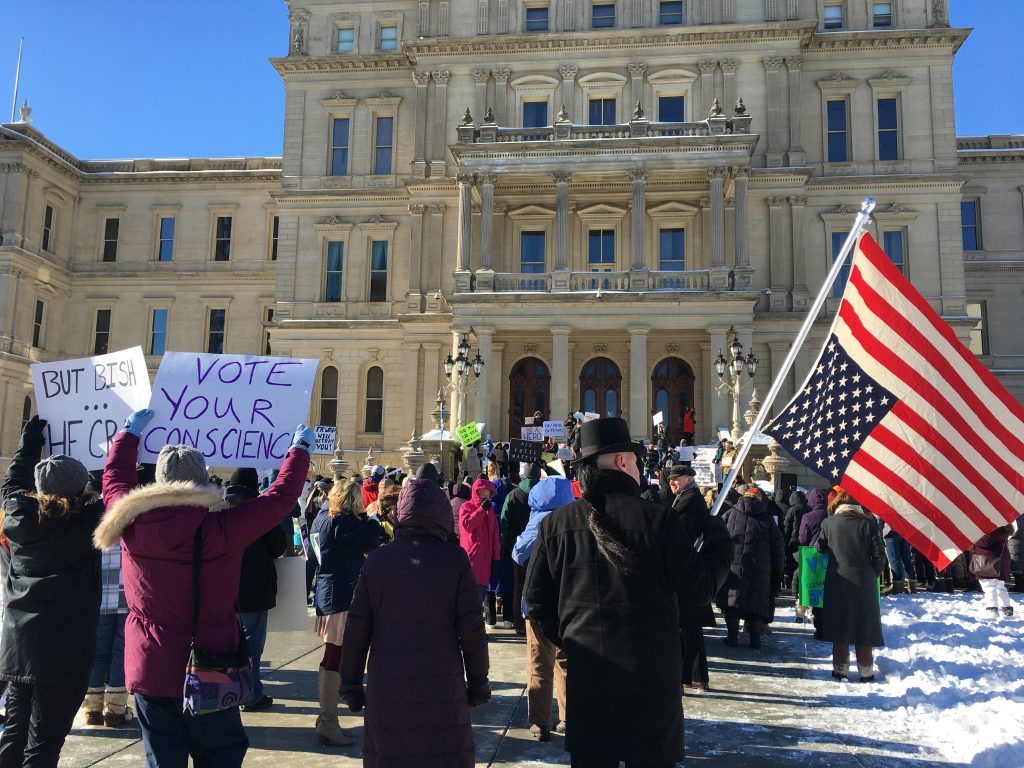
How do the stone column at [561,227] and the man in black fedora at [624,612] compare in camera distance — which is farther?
the stone column at [561,227]

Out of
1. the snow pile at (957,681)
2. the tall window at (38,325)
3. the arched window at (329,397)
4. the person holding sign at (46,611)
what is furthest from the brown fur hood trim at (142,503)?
the tall window at (38,325)

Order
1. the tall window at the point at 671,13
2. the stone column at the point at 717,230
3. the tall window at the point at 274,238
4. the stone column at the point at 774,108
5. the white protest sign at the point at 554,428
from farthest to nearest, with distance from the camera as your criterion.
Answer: the tall window at the point at 274,238, the tall window at the point at 671,13, the stone column at the point at 774,108, the stone column at the point at 717,230, the white protest sign at the point at 554,428

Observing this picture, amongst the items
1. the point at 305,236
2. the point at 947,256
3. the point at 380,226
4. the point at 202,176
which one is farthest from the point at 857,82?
the point at 202,176

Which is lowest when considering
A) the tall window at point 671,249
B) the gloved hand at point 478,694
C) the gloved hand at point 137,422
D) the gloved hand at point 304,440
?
the gloved hand at point 478,694

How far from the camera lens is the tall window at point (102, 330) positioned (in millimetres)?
44375

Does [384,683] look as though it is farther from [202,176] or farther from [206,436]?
[202,176]

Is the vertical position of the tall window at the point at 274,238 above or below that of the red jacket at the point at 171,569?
above

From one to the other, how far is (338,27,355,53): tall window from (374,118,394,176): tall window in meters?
3.91

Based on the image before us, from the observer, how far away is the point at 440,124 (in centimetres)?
3488

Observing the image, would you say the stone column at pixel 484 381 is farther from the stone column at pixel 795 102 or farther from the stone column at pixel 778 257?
the stone column at pixel 795 102

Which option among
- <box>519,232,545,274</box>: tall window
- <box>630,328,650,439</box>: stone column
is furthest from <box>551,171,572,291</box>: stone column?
<box>519,232,545,274</box>: tall window

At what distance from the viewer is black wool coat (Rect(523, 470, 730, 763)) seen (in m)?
3.87

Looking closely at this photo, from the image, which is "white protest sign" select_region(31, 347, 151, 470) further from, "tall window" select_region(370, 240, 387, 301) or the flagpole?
"tall window" select_region(370, 240, 387, 301)

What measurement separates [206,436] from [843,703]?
6.05 meters
